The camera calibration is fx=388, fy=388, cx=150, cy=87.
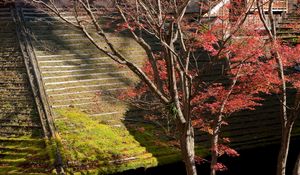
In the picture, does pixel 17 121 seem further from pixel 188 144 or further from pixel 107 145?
pixel 188 144

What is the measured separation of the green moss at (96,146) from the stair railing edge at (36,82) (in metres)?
0.22

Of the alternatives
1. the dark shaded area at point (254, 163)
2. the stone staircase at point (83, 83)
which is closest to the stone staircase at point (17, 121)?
the stone staircase at point (83, 83)

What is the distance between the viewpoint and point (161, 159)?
10.3 metres

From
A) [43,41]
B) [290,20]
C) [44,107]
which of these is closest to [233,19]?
[44,107]

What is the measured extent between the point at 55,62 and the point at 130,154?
5.64 m

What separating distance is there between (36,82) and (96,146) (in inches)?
150

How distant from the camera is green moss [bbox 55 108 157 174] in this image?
9566mm

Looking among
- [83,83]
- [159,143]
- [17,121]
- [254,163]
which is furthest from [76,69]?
[254,163]

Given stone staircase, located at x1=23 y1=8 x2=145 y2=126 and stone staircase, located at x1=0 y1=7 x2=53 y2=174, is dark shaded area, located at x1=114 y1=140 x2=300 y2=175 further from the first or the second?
stone staircase, located at x1=0 y1=7 x2=53 y2=174

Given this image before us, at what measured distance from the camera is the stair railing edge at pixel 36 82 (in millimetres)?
10328

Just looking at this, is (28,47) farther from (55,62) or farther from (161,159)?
(161,159)

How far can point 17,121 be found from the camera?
1115cm

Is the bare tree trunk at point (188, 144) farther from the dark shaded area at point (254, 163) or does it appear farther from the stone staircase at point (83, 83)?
the dark shaded area at point (254, 163)

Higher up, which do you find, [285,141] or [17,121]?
[17,121]
